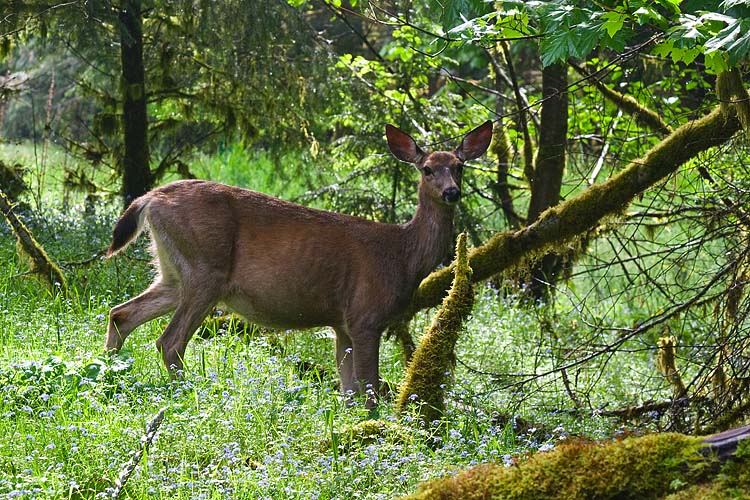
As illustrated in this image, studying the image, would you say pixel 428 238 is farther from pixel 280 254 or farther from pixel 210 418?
pixel 210 418

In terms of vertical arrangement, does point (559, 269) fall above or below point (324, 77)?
below

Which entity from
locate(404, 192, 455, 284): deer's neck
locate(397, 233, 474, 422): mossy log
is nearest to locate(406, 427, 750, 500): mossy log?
locate(397, 233, 474, 422): mossy log

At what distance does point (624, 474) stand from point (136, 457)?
6.65 ft

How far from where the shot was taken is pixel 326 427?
15.9ft

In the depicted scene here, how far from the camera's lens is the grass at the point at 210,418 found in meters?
4.15

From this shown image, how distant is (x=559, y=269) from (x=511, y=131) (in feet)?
5.30

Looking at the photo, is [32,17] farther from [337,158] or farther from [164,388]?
[164,388]

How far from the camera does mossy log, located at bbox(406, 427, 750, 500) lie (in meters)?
2.79

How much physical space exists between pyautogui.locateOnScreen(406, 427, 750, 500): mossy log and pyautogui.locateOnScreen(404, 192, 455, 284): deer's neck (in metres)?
3.89

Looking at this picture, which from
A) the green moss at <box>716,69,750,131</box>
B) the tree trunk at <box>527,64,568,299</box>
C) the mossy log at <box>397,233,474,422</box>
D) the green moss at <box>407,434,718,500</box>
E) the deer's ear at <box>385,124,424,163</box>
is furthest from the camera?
the tree trunk at <box>527,64,568,299</box>

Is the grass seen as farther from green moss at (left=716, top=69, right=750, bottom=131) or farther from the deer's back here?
green moss at (left=716, top=69, right=750, bottom=131)

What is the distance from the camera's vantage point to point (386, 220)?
10.0m

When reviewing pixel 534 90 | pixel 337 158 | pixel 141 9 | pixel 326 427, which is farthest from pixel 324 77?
pixel 326 427

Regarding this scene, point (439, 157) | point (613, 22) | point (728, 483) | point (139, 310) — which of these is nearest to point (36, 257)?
point (139, 310)
